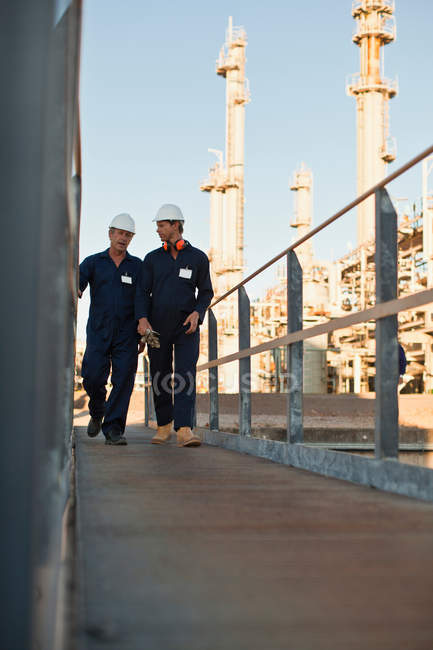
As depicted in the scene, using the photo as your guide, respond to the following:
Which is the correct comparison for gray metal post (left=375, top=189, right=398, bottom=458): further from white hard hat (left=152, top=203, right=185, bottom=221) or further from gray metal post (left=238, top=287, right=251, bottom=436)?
white hard hat (left=152, top=203, right=185, bottom=221)

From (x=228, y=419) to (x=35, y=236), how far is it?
14.4m

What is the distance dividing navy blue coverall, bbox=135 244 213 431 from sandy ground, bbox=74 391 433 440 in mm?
5933

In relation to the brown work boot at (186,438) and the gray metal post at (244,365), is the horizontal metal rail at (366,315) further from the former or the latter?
the brown work boot at (186,438)

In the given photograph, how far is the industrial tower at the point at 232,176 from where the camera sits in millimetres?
38781

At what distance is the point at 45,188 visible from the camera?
109cm

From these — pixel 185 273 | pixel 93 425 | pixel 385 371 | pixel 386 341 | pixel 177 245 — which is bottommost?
pixel 93 425

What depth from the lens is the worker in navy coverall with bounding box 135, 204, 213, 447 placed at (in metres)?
6.56

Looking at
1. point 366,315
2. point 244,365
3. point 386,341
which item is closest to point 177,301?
point 244,365

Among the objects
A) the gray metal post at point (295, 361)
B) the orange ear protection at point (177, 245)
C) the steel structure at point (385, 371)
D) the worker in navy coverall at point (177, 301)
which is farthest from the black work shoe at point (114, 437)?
the steel structure at point (385, 371)

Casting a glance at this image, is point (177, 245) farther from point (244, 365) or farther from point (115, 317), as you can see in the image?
point (244, 365)

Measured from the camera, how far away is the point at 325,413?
16016 mm

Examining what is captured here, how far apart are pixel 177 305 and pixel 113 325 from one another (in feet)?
1.83

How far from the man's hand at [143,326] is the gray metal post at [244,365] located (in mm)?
714

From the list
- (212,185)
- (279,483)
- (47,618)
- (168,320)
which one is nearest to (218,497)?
(279,483)
